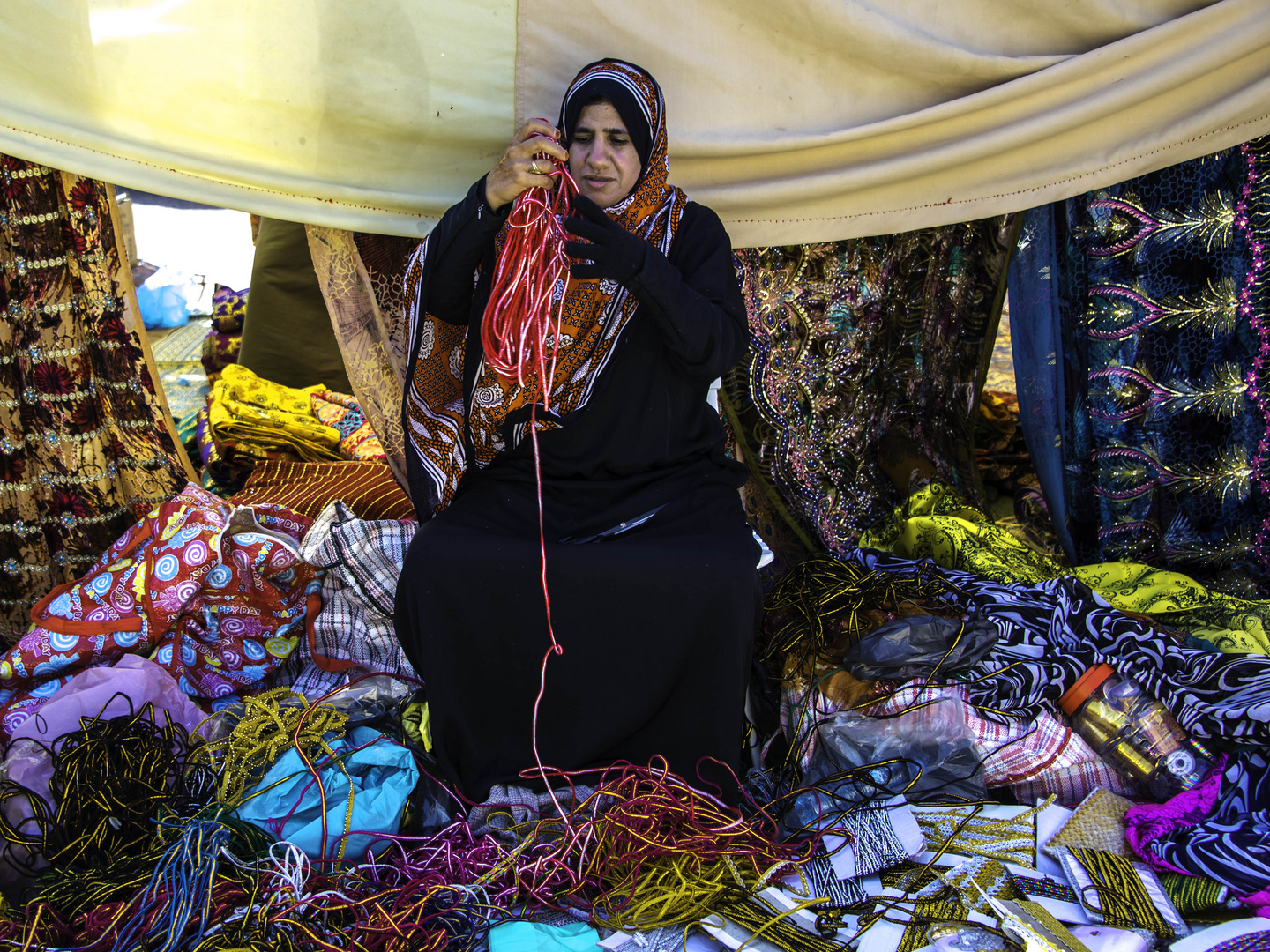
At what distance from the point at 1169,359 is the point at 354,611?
2.35 metres

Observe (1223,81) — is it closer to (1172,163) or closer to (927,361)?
(1172,163)

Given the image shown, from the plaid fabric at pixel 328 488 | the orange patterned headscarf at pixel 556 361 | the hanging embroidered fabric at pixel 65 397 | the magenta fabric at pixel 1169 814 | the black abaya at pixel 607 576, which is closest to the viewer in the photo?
the magenta fabric at pixel 1169 814

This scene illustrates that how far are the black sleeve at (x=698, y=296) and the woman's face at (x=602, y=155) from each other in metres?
0.19

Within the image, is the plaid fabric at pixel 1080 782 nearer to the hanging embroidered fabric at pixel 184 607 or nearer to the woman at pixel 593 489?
the woman at pixel 593 489

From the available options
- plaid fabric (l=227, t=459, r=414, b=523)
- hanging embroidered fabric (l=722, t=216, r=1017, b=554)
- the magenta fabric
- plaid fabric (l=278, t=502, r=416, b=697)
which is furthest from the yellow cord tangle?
the magenta fabric

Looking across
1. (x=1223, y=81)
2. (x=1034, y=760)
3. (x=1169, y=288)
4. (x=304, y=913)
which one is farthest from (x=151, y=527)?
(x=1223, y=81)

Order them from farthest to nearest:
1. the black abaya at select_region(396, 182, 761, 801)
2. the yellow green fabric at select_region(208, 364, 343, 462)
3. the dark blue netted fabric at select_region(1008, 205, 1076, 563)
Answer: the yellow green fabric at select_region(208, 364, 343, 462), the dark blue netted fabric at select_region(1008, 205, 1076, 563), the black abaya at select_region(396, 182, 761, 801)

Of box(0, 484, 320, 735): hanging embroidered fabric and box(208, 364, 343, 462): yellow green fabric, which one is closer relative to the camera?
box(0, 484, 320, 735): hanging embroidered fabric

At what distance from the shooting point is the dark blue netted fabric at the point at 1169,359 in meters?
2.58

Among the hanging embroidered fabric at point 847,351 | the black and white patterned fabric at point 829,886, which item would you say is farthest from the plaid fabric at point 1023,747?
the hanging embroidered fabric at point 847,351

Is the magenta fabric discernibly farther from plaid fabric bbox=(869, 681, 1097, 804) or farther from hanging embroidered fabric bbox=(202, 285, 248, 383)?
hanging embroidered fabric bbox=(202, 285, 248, 383)

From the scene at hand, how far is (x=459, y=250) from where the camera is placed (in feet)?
7.37

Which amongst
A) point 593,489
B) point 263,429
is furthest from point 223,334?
point 593,489

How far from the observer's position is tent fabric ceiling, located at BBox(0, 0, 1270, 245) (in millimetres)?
2396
